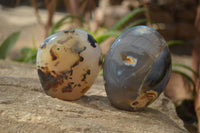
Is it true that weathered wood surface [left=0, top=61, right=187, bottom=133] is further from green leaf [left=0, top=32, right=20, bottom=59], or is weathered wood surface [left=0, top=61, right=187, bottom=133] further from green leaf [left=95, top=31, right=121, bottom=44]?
green leaf [left=0, top=32, right=20, bottom=59]

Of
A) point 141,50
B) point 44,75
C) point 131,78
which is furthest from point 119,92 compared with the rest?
point 44,75

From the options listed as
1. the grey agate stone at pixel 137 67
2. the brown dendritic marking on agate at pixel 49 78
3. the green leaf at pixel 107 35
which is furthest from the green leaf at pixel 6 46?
the grey agate stone at pixel 137 67

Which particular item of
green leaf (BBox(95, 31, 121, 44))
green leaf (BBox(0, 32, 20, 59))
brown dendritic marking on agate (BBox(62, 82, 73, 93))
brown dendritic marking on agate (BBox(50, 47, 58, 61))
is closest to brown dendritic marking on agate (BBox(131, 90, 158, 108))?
brown dendritic marking on agate (BBox(62, 82, 73, 93))

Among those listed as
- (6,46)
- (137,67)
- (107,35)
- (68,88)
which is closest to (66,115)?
(68,88)

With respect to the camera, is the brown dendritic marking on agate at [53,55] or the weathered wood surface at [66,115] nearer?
the weathered wood surface at [66,115]

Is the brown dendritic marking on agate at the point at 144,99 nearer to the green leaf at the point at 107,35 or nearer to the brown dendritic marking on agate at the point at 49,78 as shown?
the brown dendritic marking on agate at the point at 49,78

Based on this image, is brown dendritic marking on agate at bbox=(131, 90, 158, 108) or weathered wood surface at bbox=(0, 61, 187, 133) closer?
weathered wood surface at bbox=(0, 61, 187, 133)

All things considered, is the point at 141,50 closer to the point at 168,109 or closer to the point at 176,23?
the point at 168,109

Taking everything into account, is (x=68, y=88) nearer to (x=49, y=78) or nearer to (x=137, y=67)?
(x=49, y=78)

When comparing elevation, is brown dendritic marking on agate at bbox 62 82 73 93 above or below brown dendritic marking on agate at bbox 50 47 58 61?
below
